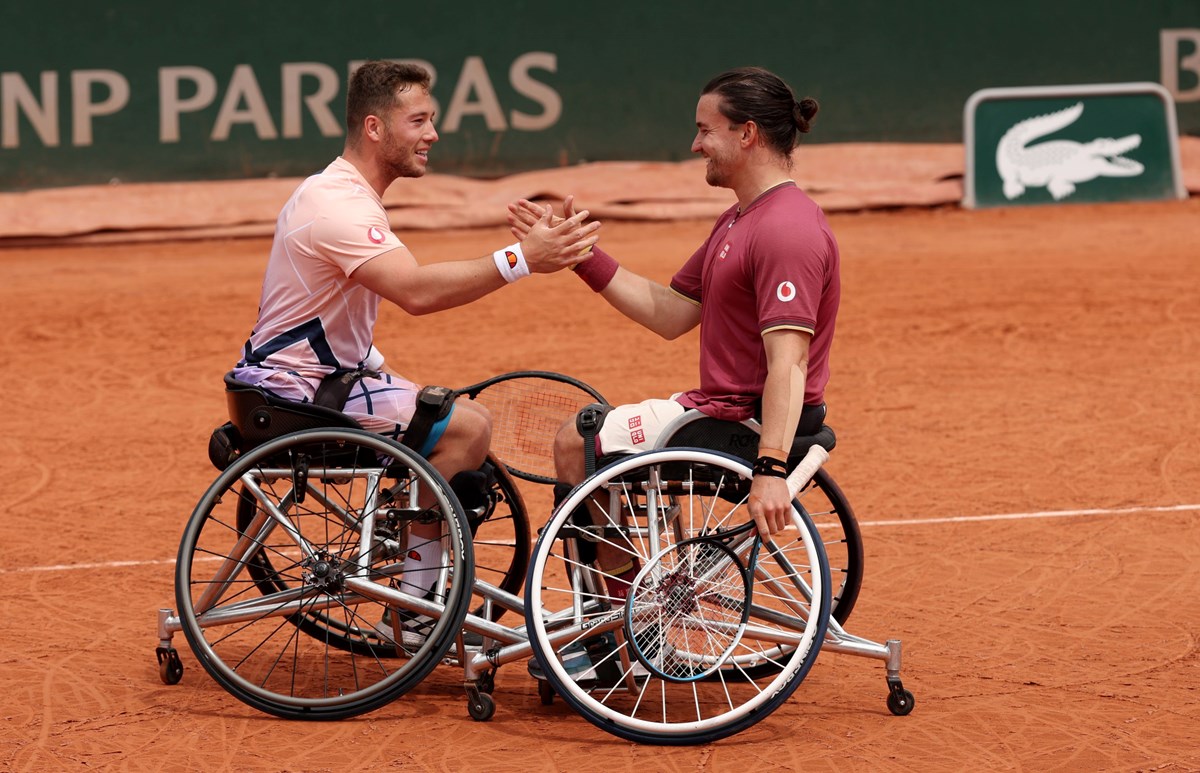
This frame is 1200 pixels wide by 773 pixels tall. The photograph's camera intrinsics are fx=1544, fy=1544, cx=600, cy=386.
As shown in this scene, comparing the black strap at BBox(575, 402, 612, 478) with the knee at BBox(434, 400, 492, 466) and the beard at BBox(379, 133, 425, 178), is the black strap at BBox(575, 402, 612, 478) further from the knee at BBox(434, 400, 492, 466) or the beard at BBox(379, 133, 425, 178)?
the beard at BBox(379, 133, 425, 178)

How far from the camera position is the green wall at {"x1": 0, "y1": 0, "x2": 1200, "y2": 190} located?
1570cm

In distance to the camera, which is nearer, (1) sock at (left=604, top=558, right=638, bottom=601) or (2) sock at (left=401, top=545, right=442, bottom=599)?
(1) sock at (left=604, top=558, right=638, bottom=601)

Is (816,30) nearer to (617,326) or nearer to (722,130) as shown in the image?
(617,326)

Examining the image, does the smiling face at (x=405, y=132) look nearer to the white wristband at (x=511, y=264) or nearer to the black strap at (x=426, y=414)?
the white wristband at (x=511, y=264)

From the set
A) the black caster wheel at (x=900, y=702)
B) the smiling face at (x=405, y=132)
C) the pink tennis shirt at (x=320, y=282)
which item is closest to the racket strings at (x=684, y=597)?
the black caster wheel at (x=900, y=702)

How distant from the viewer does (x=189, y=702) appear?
4.77m

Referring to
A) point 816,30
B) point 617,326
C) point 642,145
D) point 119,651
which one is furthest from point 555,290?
point 119,651

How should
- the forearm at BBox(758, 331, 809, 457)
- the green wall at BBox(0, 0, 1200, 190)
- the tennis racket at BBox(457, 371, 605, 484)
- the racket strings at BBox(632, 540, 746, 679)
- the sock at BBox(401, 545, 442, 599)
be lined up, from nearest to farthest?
the forearm at BBox(758, 331, 809, 457), the racket strings at BBox(632, 540, 746, 679), the sock at BBox(401, 545, 442, 599), the tennis racket at BBox(457, 371, 605, 484), the green wall at BBox(0, 0, 1200, 190)

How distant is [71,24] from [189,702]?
12378 millimetres

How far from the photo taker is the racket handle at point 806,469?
429 centimetres

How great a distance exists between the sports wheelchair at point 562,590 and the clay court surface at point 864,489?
0.49ft

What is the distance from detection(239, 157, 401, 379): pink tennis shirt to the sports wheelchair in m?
0.19

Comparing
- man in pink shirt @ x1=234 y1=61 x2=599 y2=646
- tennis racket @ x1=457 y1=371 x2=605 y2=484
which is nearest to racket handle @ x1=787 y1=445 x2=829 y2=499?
man in pink shirt @ x1=234 y1=61 x2=599 y2=646

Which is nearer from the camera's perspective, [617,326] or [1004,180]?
[617,326]
